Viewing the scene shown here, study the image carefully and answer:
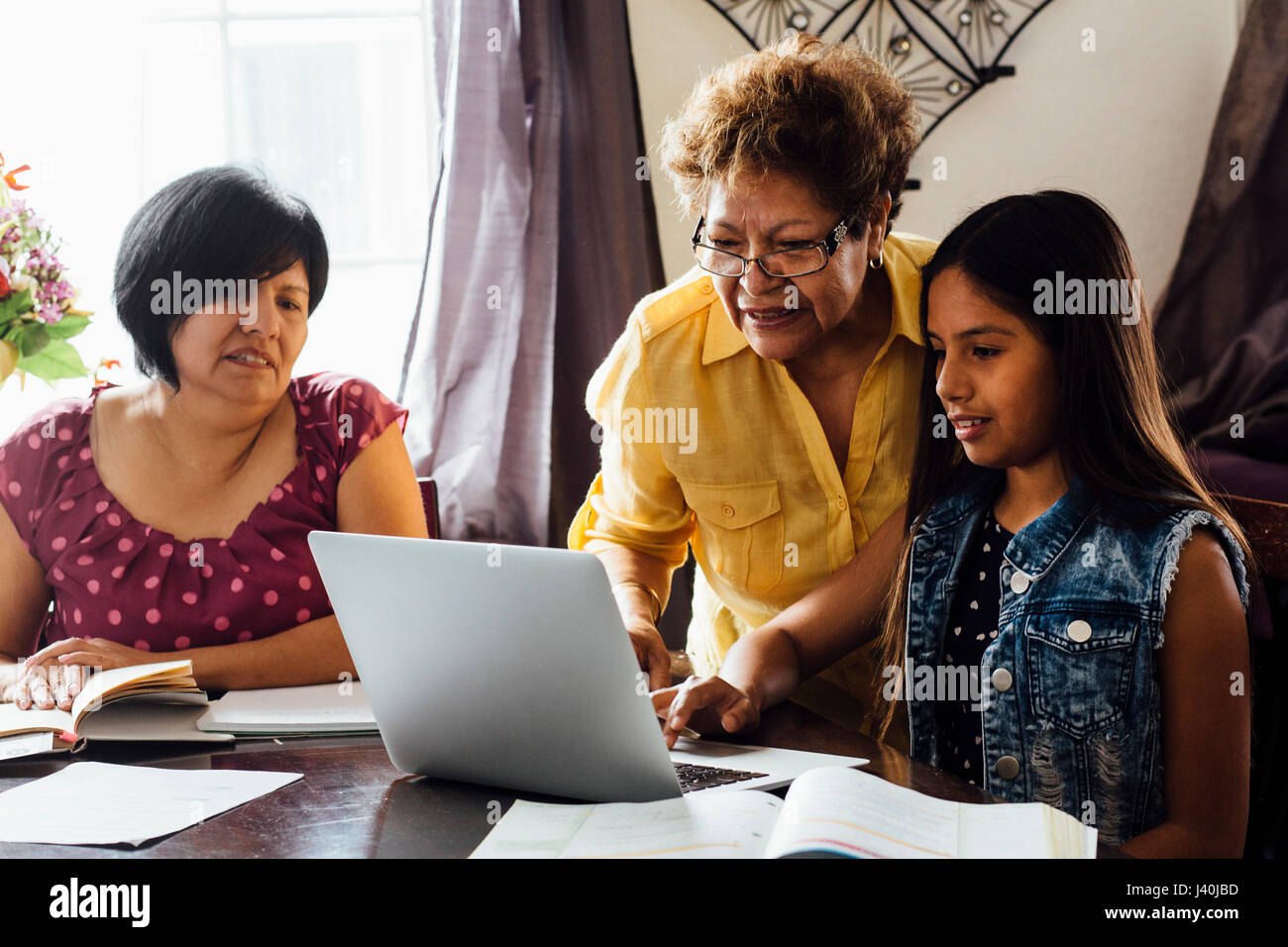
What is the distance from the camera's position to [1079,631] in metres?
1.09

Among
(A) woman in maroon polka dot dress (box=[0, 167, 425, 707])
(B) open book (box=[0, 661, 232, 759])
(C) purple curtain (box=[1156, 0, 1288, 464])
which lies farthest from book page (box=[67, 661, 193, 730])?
(C) purple curtain (box=[1156, 0, 1288, 464])

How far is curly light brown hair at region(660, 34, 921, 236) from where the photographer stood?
48.9 inches

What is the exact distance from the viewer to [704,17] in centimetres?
232

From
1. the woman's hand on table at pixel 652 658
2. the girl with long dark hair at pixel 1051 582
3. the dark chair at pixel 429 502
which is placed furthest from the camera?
the dark chair at pixel 429 502

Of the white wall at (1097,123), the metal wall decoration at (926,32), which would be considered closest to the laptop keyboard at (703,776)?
the white wall at (1097,123)

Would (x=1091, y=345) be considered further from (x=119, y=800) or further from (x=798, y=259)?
(x=119, y=800)

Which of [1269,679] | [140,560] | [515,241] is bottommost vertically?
[1269,679]

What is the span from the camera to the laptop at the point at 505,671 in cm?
85

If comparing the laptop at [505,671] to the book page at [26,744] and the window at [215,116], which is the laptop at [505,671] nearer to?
the book page at [26,744]

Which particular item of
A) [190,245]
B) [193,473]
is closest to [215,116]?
[190,245]

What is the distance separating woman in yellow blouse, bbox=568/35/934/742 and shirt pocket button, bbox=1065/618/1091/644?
0.33m

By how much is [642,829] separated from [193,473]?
95 centimetres

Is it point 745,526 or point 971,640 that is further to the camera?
point 745,526

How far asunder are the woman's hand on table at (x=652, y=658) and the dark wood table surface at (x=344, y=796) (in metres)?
0.11
